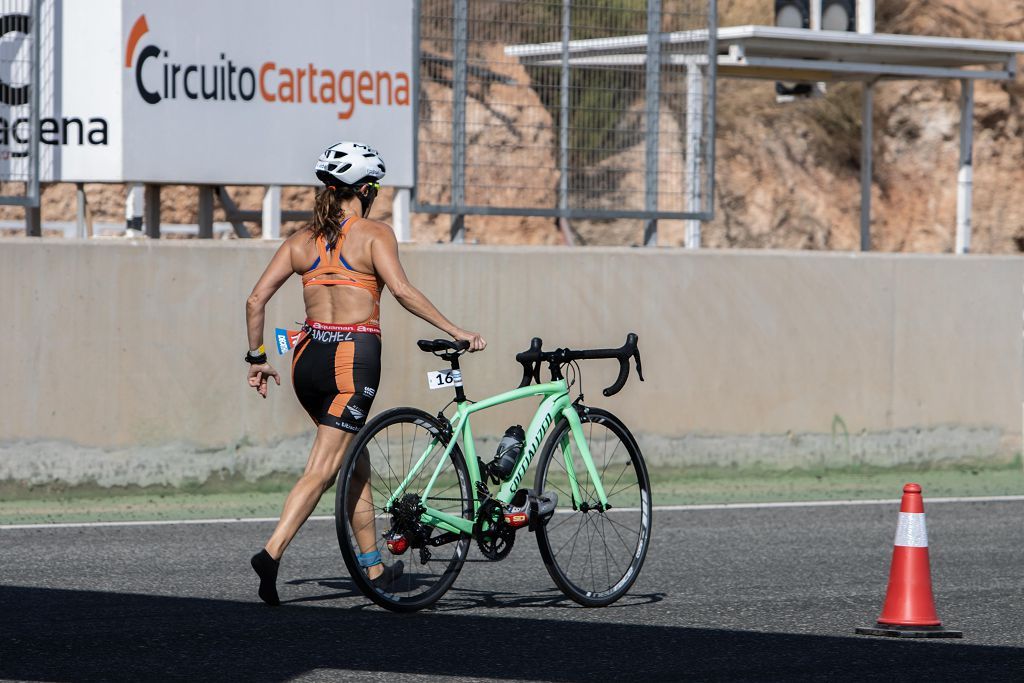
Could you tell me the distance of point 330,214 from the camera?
7.88m

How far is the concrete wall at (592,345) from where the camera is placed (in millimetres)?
11336

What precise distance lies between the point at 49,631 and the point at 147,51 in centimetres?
642

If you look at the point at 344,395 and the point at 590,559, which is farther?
the point at 590,559

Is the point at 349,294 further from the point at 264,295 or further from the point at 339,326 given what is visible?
the point at 264,295

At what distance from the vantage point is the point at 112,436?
11383 millimetres

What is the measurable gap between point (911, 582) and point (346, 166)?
306 cm

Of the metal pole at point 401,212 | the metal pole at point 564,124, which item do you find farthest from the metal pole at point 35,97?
the metal pole at point 564,124

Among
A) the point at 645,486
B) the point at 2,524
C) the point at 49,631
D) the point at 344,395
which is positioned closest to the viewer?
the point at 49,631

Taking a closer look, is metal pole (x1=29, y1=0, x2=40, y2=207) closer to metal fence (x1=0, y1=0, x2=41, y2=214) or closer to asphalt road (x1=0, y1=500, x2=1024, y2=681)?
metal fence (x1=0, y1=0, x2=41, y2=214)

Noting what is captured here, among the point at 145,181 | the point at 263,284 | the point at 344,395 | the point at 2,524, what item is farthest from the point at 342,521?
the point at 145,181

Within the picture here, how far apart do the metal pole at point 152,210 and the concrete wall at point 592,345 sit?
183 cm

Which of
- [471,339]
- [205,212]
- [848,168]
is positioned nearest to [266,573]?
[471,339]

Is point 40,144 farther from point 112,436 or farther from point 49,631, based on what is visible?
point 49,631

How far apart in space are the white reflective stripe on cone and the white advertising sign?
7.07 meters
